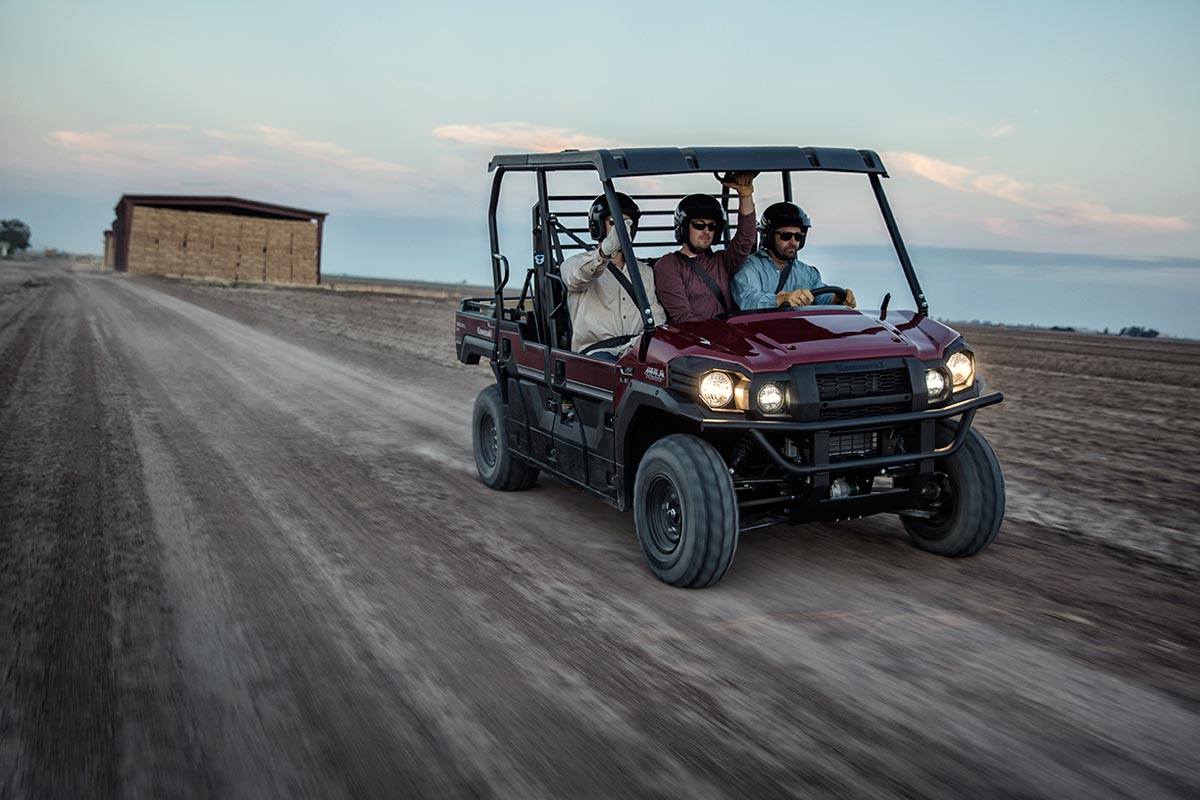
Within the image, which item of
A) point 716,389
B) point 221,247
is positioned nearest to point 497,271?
point 716,389

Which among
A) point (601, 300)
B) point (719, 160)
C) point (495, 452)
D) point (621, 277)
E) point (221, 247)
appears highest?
point (221, 247)

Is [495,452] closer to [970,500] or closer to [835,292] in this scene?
[835,292]

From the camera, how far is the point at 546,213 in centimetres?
640

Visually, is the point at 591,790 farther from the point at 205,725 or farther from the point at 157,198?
the point at 157,198

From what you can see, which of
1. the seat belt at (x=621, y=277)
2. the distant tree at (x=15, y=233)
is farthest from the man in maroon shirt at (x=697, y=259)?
the distant tree at (x=15, y=233)

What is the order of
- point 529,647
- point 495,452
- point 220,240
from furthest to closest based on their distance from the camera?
point 220,240 → point 495,452 → point 529,647

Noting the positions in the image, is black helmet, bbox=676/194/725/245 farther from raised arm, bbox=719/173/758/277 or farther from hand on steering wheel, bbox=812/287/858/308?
hand on steering wheel, bbox=812/287/858/308

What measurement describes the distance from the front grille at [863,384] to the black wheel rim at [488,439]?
121 inches

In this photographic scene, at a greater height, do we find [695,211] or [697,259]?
[695,211]

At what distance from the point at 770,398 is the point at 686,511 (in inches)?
26.1

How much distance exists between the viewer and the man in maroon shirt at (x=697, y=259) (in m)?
5.73

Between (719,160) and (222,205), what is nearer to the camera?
(719,160)

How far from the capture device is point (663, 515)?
16.6 ft

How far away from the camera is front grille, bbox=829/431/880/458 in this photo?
189 inches
